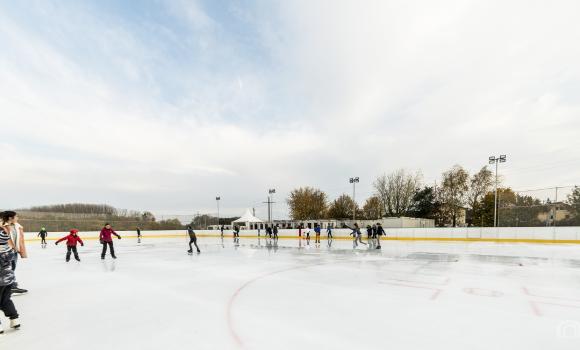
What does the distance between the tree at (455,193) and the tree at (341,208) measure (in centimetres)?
1975

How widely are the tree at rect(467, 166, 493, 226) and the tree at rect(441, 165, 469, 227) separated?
896mm

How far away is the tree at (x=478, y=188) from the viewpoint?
Result: 48.6m

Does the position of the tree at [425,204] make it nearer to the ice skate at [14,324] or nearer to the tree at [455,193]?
the tree at [455,193]

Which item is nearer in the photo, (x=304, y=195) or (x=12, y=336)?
(x=12, y=336)

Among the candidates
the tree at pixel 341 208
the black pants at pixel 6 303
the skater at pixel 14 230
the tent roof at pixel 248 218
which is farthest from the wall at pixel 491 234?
the tree at pixel 341 208

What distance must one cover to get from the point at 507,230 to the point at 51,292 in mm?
22874

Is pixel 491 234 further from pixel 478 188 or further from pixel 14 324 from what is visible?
pixel 478 188

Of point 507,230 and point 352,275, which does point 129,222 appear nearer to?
point 352,275

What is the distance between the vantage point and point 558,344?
3486 millimetres

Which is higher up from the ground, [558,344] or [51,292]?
[558,344]

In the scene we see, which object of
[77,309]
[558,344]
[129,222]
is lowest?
[129,222]

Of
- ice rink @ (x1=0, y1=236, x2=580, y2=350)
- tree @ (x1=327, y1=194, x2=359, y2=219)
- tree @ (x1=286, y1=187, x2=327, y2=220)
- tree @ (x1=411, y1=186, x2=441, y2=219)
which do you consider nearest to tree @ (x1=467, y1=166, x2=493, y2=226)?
tree @ (x1=411, y1=186, x2=441, y2=219)

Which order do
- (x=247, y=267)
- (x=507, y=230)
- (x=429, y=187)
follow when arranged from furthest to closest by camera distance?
(x=429, y=187) → (x=507, y=230) → (x=247, y=267)

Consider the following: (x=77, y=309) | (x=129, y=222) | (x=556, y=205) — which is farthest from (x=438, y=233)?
(x=129, y=222)
